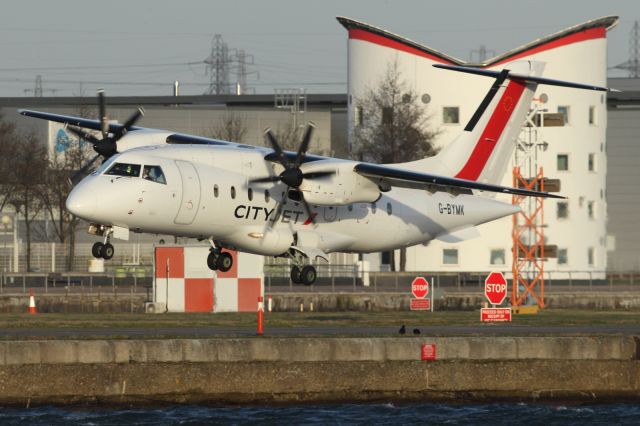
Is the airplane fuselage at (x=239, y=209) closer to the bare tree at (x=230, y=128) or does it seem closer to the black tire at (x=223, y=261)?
the black tire at (x=223, y=261)

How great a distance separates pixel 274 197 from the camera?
43.8m

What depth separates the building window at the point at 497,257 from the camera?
9412 cm

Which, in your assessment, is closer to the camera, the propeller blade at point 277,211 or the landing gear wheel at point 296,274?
the propeller blade at point 277,211

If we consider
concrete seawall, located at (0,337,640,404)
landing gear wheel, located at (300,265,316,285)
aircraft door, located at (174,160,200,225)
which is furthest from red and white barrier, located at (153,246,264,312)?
aircraft door, located at (174,160,200,225)

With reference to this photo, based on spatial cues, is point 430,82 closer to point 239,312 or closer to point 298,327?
point 239,312

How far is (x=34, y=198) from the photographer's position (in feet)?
302

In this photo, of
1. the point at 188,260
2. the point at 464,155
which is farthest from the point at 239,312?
the point at 464,155

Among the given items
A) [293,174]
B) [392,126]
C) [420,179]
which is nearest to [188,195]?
[293,174]

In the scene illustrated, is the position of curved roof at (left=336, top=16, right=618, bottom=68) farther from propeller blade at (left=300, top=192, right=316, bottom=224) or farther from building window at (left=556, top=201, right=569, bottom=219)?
propeller blade at (left=300, top=192, right=316, bottom=224)

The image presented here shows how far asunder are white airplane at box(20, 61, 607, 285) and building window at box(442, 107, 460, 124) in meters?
41.4

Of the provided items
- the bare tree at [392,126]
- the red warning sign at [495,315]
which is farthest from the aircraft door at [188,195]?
the bare tree at [392,126]

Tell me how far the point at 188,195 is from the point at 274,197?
4.11 m

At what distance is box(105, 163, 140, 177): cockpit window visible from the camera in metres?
39.4

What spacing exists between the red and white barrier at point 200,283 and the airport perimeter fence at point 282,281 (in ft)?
18.4
